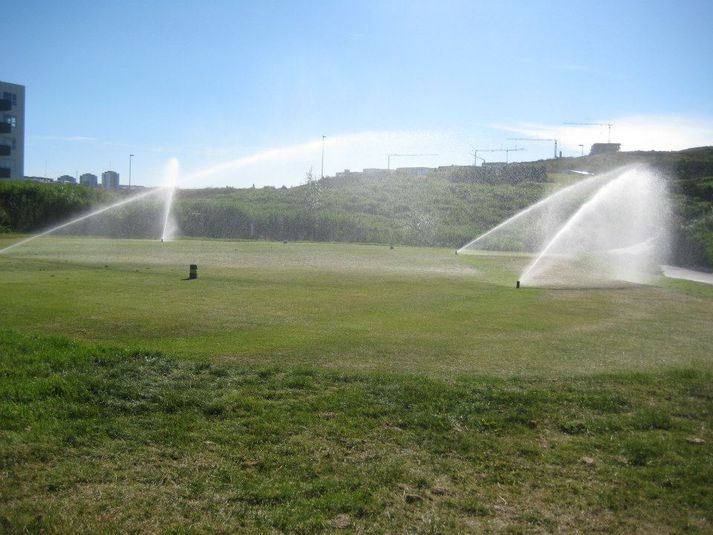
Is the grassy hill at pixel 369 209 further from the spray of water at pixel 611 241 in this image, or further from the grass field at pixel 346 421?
the grass field at pixel 346 421

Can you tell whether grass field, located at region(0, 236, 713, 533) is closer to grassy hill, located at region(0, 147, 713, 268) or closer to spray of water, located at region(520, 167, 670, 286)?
spray of water, located at region(520, 167, 670, 286)

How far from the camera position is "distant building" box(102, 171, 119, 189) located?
11957 cm

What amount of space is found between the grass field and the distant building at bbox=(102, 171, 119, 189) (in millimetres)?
111811

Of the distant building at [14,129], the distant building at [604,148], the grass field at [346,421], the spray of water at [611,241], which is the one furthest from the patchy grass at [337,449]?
the distant building at [604,148]

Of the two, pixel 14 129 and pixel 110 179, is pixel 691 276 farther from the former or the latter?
pixel 110 179

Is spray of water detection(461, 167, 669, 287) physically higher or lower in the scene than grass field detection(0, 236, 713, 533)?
higher

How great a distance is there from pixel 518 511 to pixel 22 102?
86.2 metres

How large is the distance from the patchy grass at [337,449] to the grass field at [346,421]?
0.08 ft

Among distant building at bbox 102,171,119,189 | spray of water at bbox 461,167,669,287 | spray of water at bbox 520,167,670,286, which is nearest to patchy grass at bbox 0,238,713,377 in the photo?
spray of water at bbox 520,167,670,286

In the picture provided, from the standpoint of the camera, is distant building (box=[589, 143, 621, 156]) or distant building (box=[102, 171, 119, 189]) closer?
distant building (box=[102, 171, 119, 189])

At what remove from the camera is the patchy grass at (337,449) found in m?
5.55

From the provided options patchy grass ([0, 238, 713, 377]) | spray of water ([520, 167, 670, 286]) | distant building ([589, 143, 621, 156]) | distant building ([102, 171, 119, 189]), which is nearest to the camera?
patchy grass ([0, 238, 713, 377])

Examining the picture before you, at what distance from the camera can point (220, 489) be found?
19.6ft

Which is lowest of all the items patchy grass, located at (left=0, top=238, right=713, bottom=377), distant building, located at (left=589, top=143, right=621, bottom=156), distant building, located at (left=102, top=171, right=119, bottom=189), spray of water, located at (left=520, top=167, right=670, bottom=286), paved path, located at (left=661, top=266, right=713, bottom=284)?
patchy grass, located at (left=0, top=238, right=713, bottom=377)
